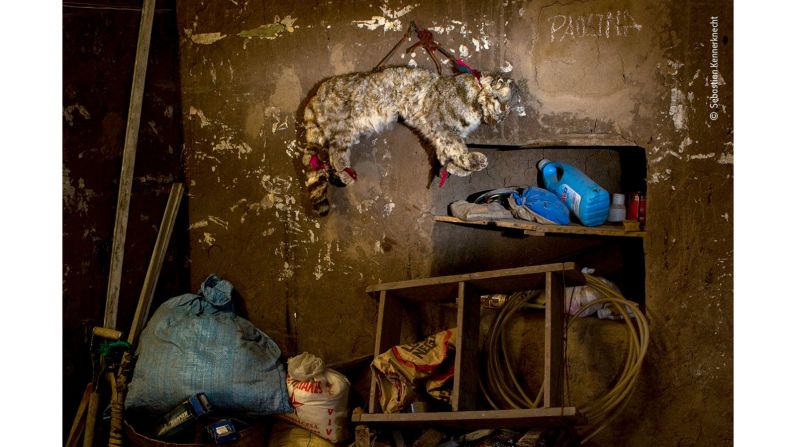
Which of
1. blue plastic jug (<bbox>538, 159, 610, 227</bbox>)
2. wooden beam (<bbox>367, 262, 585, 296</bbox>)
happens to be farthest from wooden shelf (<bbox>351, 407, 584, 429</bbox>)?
blue plastic jug (<bbox>538, 159, 610, 227</bbox>)

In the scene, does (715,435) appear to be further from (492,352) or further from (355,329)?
(355,329)

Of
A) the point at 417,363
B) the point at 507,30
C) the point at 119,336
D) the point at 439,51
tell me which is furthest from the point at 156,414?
the point at 507,30

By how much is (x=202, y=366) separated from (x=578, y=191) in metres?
1.94

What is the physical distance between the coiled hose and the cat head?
83 centimetres

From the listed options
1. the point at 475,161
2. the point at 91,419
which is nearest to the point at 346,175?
the point at 475,161

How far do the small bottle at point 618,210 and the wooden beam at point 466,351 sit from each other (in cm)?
74

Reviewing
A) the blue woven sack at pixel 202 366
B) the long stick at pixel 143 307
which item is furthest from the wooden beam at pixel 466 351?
the long stick at pixel 143 307

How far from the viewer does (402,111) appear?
124 inches

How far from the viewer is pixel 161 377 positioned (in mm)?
3092

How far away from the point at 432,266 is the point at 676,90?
1.38 metres

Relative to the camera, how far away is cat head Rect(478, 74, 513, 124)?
2.96 metres

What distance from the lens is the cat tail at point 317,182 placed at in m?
3.29

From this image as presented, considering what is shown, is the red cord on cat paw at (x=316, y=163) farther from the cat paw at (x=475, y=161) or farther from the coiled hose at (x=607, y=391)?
the coiled hose at (x=607, y=391)

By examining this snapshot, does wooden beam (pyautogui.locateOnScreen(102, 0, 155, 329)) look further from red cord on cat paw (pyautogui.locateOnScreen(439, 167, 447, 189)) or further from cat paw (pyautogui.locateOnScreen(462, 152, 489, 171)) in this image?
cat paw (pyautogui.locateOnScreen(462, 152, 489, 171))
